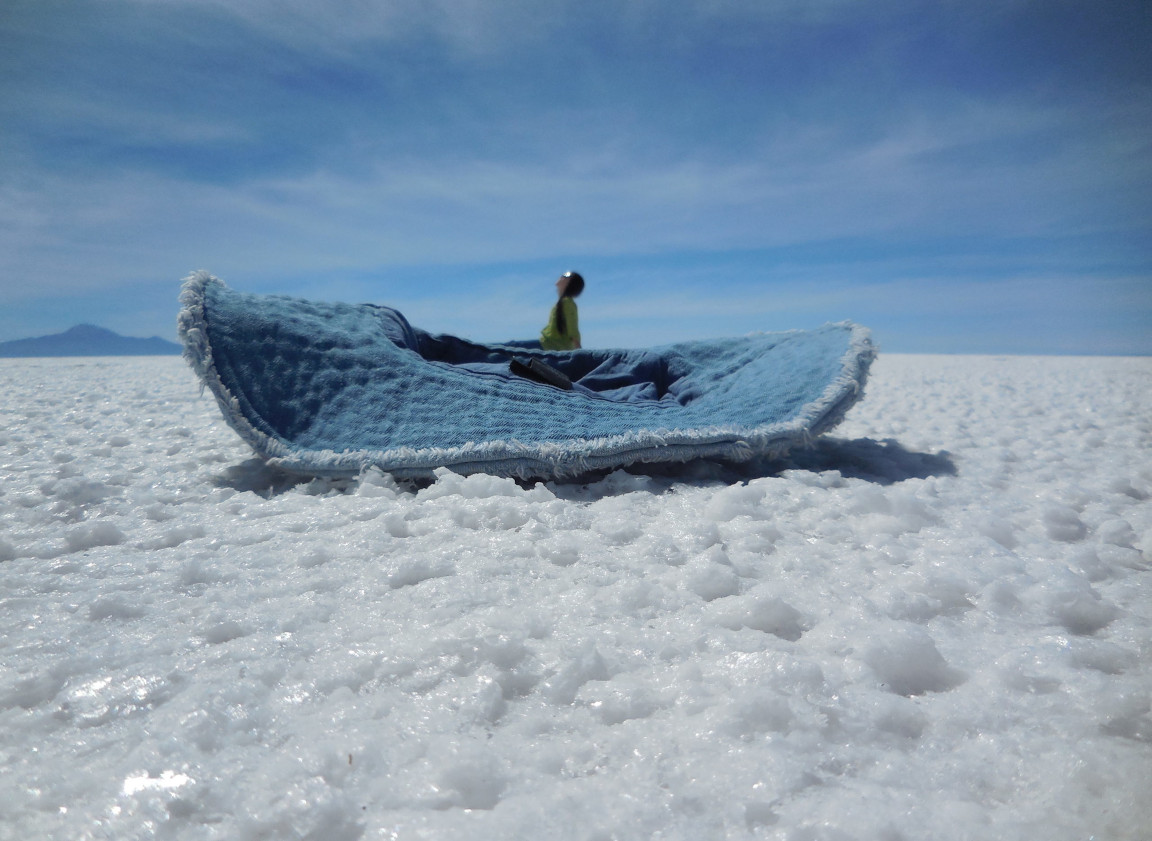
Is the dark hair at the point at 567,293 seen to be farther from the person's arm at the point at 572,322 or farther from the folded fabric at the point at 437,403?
the folded fabric at the point at 437,403

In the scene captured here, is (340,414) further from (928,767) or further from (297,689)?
(928,767)

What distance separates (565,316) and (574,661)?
253cm

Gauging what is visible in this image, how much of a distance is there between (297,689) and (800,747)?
0.50 meters

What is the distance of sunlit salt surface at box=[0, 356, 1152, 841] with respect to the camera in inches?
20.7

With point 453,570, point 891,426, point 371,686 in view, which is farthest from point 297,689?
point 891,426

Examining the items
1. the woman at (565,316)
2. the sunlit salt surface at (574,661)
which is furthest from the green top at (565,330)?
the sunlit salt surface at (574,661)

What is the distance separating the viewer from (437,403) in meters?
1.60

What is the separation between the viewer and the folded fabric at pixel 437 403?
4.65ft

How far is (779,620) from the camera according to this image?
796mm

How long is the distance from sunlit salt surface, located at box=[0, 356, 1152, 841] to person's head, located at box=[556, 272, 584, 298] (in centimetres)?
189

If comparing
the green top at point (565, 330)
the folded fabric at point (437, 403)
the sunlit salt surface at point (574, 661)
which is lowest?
the sunlit salt surface at point (574, 661)

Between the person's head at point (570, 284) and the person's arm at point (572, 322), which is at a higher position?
the person's head at point (570, 284)

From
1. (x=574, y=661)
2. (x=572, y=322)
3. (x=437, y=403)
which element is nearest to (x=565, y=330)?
(x=572, y=322)

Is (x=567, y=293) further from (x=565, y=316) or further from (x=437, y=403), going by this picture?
(x=437, y=403)
